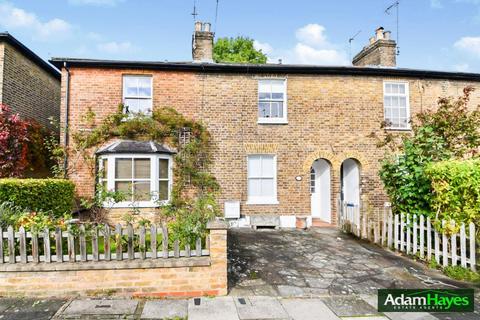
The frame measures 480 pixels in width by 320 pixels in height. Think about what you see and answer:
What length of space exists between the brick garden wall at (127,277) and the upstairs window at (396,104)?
33.6 ft

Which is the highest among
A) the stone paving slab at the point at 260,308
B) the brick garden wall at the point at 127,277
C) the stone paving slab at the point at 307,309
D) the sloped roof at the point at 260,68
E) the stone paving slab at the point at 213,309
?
the sloped roof at the point at 260,68

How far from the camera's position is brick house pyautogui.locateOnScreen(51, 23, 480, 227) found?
1088 centimetres

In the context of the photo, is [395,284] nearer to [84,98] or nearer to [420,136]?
[420,136]

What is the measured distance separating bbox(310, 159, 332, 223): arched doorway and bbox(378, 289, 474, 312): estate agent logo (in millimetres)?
6532

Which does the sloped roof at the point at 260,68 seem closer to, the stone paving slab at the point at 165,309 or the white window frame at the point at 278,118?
the white window frame at the point at 278,118

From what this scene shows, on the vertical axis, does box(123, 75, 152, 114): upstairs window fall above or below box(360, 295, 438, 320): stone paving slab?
above

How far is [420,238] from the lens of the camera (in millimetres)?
7145

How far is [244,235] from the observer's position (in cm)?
961

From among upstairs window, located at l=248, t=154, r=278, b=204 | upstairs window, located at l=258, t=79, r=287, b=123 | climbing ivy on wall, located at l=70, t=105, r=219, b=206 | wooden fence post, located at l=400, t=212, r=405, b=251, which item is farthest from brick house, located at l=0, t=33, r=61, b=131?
wooden fence post, located at l=400, t=212, r=405, b=251

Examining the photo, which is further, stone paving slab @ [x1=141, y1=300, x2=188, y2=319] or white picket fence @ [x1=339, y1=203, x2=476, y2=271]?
white picket fence @ [x1=339, y1=203, x2=476, y2=271]

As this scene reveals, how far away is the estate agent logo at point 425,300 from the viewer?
475cm

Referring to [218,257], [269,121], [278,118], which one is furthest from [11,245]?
[278,118]

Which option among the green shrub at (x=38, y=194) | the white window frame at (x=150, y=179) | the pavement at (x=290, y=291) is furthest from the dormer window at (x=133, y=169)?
the pavement at (x=290, y=291)

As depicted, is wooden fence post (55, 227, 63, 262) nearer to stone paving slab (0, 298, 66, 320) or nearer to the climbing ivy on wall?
stone paving slab (0, 298, 66, 320)
